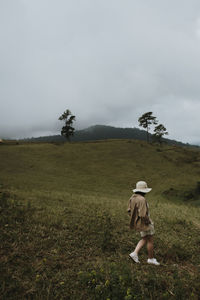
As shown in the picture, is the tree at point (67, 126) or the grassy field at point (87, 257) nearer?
the grassy field at point (87, 257)

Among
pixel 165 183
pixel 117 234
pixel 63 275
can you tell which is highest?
pixel 63 275

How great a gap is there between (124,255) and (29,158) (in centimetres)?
3347

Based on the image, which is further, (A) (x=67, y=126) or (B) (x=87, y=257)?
(A) (x=67, y=126)

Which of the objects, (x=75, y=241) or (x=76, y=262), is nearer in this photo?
(x=76, y=262)

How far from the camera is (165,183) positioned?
2761cm

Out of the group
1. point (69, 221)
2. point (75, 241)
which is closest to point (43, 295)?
point (75, 241)

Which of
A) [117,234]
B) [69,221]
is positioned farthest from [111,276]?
[69,221]

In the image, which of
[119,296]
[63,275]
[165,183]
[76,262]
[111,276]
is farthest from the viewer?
[165,183]

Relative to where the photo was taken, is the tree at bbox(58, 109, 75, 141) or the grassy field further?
the tree at bbox(58, 109, 75, 141)

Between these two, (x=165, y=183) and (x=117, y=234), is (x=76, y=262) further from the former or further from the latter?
(x=165, y=183)

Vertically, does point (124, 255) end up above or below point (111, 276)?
below

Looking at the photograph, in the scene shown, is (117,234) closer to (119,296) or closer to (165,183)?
(119,296)

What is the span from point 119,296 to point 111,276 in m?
0.51

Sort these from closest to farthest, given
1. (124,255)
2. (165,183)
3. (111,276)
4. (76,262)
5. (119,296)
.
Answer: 1. (119,296)
2. (111,276)
3. (76,262)
4. (124,255)
5. (165,183)
